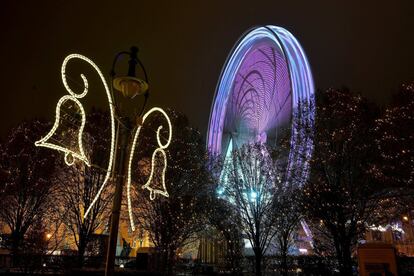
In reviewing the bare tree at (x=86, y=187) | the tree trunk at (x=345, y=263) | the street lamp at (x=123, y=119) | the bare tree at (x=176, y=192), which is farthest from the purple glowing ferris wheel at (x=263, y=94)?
the street lamp at (x=123, y=119)

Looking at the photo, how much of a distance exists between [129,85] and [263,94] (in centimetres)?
2209

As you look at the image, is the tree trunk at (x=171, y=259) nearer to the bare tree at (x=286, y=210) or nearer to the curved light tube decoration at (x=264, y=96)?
the bare tree at (x=286, y=210)

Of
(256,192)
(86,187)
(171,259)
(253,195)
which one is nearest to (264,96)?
(256,192)

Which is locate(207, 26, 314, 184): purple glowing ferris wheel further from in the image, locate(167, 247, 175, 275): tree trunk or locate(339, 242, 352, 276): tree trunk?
locate(167, 247, 175, 275): tree trunk

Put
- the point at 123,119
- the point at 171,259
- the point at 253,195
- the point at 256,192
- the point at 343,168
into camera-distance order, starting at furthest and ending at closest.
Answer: the point at 253,195
the point at 256,192
the point at 171,259
the point at 343,168
the point at 123,119

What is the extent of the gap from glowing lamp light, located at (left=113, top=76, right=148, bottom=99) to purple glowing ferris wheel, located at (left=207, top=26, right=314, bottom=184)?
50.6 ft

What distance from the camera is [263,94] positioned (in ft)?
91.6

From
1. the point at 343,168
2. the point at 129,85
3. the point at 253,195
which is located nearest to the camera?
the point at 129,85

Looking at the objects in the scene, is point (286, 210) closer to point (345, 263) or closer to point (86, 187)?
point (345, 263)

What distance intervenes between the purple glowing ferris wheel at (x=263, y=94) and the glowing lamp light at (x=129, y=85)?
1542cm

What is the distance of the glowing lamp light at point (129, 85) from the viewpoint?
21.8ft

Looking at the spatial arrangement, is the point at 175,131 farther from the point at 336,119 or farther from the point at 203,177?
the point at 336,119

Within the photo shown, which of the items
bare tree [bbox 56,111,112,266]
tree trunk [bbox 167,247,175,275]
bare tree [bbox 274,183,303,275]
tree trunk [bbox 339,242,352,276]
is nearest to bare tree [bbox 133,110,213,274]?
tree trunk [bbox 167,247,175,275]

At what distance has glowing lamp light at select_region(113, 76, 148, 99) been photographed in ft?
21.8
